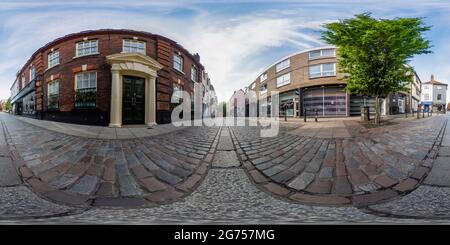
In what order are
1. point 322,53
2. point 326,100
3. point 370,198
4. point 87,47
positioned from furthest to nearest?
point 326,100 → point 322,53 → point 87,47 → point 370,198

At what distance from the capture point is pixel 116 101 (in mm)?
912

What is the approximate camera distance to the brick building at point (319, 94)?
110 cm

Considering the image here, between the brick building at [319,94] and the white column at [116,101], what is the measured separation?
70 cm

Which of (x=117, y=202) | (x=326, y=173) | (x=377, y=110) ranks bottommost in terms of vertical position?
(x=117, y=202)

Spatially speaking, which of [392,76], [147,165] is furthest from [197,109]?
[392,76]

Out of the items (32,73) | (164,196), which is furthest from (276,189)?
(32,73)

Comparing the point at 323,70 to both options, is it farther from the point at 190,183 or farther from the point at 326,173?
the point at 190,183

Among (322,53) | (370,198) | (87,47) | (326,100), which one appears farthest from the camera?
(326,100)

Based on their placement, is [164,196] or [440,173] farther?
[440,173]

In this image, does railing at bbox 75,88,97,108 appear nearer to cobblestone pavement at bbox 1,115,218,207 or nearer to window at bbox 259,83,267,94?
cobblestone pavement at bbox 1,115,218,207

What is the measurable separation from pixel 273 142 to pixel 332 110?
41cm

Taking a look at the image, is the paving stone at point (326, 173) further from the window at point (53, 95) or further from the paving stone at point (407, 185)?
the window at point (53, 95)

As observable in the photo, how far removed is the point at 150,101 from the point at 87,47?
39cm

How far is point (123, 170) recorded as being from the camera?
2.95ft
